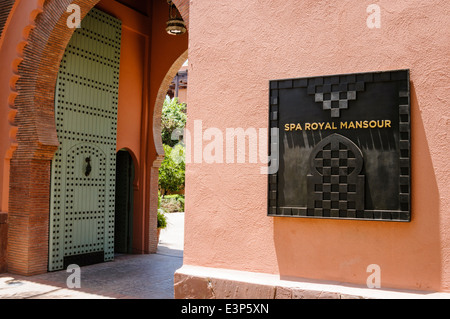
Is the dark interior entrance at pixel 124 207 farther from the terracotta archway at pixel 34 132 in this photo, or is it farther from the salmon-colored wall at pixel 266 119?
the salmon-colored wall at pixel 266 119

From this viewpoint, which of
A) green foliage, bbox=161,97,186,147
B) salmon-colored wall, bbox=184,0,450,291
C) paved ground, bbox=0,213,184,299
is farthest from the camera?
green foliage, bbox=161,97,186,147

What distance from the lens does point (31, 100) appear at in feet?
25.1

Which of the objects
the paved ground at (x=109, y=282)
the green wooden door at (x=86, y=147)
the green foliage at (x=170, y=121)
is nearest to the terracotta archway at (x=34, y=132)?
the green wooden door at (x=86, y=147)

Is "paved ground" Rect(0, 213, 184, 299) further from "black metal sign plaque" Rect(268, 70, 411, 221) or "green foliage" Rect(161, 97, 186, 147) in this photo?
"green foliage" Rect(161, 97, 186, 147)

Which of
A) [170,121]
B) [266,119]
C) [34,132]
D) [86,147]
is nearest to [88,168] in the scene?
[86,147]

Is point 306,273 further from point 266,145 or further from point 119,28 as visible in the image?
point 119,28

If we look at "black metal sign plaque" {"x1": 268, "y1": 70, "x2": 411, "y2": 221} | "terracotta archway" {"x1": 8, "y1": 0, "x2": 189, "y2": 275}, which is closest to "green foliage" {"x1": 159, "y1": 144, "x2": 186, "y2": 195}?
"terracotta archway" {"x1": 8, "y1": 0, "x2": 189, "y2": 275}

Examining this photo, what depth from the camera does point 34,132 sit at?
7.56 m

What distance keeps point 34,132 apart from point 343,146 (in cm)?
564

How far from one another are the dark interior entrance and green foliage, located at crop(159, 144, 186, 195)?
44.2ft

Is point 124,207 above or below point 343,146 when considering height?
below

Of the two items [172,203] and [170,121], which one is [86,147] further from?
[170,121]

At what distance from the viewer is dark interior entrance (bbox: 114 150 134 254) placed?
10.4 meters

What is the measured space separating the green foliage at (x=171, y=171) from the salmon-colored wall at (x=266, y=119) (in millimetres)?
19546
